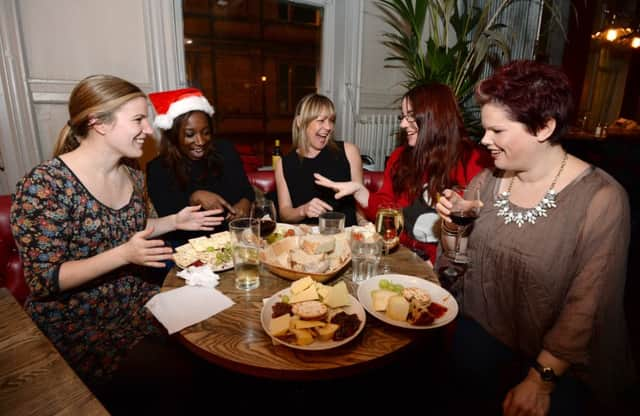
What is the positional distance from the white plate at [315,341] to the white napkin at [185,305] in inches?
6.2

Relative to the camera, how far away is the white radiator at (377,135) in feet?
14.8

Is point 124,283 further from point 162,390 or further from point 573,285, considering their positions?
point 573,285

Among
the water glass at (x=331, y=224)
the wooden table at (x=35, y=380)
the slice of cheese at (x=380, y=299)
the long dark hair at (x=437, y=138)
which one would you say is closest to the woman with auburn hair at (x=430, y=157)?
the long dark hair at (x=437, y=138)

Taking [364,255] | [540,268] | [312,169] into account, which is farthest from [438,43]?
[364,255]

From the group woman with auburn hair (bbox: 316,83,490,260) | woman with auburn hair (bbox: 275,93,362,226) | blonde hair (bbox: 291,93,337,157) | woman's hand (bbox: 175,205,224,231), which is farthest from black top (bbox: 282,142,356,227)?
woman's hand (bbox: 175,205,224,231)

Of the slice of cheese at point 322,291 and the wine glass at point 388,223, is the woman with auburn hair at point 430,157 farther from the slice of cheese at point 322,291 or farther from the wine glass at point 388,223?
the slice of cheese at point 322,291

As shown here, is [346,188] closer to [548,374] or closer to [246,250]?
[246,250]

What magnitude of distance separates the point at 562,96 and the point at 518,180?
14.1 inches

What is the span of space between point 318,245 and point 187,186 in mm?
1374

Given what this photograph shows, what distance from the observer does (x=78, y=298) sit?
1.48 m

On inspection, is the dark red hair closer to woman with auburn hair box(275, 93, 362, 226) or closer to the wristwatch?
the wristwatch

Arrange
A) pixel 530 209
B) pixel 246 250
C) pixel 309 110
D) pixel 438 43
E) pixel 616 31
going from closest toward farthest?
1. pixel 246 250
2. pixel 530 209
3. pixel 309 110
4. pixel 438 43
5. pixel 616 31

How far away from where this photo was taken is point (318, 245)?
1408 millimetres

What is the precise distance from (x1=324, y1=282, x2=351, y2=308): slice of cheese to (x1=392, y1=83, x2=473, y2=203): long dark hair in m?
1.08
